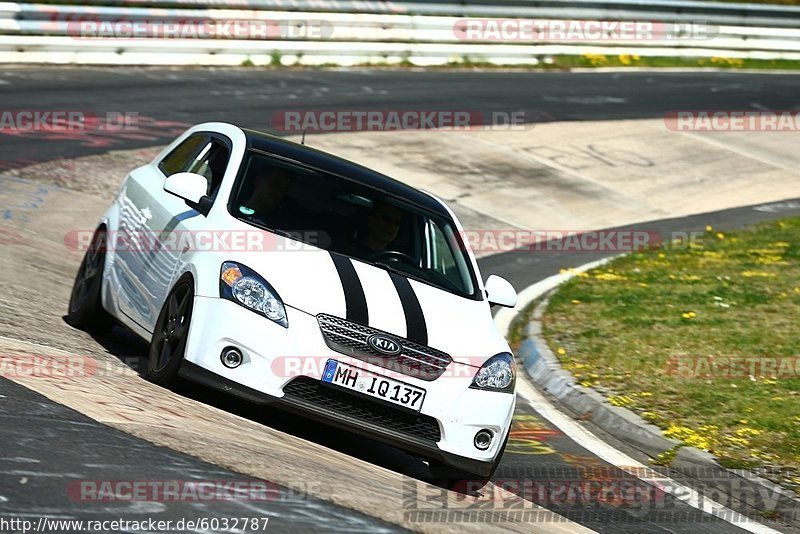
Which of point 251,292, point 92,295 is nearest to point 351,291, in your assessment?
point 251,292

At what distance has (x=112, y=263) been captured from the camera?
8.66 m

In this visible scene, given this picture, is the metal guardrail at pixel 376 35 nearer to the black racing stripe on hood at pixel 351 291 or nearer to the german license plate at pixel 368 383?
the black racing stripe on hood at pixel 351 291

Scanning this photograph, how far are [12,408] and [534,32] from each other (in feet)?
75.4

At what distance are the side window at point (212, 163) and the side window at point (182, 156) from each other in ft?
0.33

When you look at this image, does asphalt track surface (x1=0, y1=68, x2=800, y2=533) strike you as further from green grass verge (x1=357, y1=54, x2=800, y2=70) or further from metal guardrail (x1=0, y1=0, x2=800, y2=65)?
green grass verge (x1=357, y1=54, x2=800, y2=70)

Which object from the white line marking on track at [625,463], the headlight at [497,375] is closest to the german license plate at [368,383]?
the headlight at [497,375]

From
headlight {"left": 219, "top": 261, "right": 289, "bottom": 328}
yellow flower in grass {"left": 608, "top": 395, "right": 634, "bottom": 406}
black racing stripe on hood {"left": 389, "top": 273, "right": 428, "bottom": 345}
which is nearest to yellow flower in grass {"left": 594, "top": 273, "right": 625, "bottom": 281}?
yellow flower in grass {"left": 608, "top": 395, "right": 634, "bottom": 406}

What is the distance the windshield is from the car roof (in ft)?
0.24

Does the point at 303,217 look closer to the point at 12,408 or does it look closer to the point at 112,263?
the point at 112,263

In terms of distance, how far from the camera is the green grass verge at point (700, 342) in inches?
335

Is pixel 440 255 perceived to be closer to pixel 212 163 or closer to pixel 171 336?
pixel 212 163

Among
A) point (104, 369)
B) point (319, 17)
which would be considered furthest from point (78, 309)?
point (319, 17)

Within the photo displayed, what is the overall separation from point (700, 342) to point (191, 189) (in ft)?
16.2

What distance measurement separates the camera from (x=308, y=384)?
6625 millimetres
